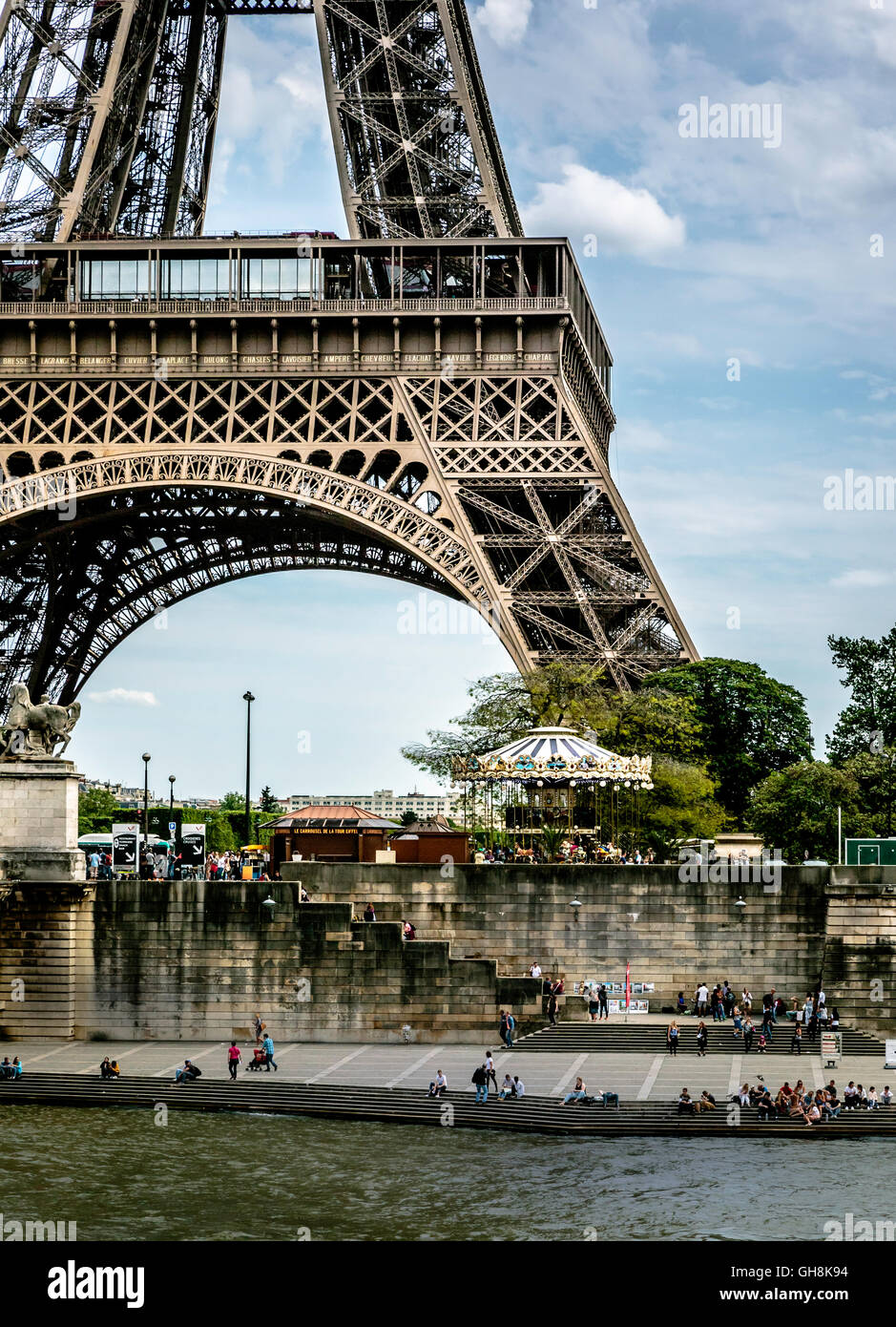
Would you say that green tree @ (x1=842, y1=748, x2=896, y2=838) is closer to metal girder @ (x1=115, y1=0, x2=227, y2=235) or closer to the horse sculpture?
the horse sculpture

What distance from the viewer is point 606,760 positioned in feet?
195

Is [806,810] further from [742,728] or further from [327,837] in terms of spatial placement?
[327,837]

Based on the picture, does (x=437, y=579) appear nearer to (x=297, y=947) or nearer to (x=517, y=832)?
(x=517, y=832)

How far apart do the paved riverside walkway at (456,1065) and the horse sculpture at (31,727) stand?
873 cm

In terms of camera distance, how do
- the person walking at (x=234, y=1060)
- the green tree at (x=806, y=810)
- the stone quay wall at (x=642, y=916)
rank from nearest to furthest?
the person walking at (x=234, y=1060)
the stone quay wall at (x=642, y=916)
the green tree at (x=806, y=810)

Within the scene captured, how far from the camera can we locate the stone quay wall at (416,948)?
176ft

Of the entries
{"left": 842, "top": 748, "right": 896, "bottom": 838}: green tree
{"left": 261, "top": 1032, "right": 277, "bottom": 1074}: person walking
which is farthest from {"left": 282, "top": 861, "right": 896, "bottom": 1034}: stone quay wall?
{"left": 842, "top": 748, "right": 896, "bottom": 838}: green tree

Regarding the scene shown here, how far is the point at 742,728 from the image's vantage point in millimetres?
78875

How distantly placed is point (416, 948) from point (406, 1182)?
1616 cm

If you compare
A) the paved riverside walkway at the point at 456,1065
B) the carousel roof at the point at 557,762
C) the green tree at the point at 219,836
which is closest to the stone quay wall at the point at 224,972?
the paved riverside walkway at the point at 456,1065

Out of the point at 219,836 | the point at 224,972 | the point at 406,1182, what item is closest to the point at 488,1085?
the point at 406,1182

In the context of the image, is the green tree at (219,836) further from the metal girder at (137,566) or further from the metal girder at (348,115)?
the metal girder at (348,115)
